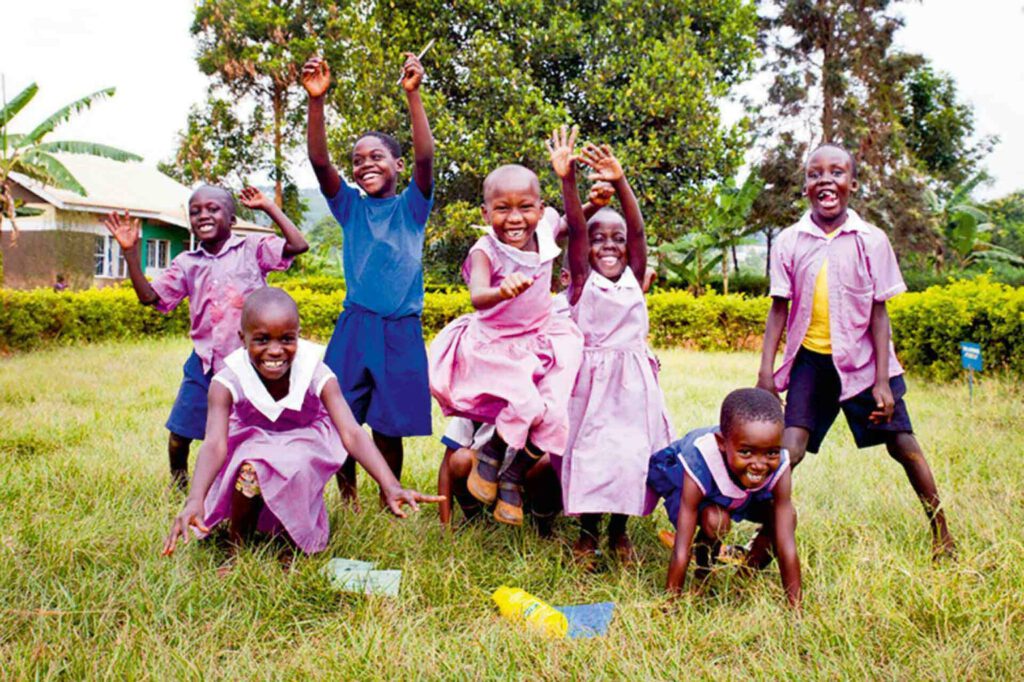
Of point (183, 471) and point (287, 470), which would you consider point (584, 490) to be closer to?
point (287, 470)

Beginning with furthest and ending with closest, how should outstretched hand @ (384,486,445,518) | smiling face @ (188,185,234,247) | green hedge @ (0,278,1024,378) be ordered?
green hedge @ (0,278,1024,378) → smiling face @ (188,185,234,247) → outstretched hand @ (384,486,445,518)

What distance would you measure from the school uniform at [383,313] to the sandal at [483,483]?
527mm

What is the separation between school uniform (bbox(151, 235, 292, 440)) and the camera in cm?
425

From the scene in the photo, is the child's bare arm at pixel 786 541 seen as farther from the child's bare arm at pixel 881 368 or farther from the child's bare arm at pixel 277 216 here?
the child's bare arm at pixel 277 216

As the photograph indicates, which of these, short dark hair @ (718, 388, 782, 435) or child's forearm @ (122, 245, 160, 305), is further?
child's forearm @ (122, 245, 160, 305)

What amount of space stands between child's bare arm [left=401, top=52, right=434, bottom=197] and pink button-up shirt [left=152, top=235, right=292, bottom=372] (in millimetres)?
874

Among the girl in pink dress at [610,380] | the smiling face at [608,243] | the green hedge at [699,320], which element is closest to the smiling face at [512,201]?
the girl in pink dress at [610,380]

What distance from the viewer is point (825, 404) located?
3768 millimetres

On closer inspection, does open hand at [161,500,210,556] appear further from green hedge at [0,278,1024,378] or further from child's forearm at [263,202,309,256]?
green hedge at [0,278,1024,378]

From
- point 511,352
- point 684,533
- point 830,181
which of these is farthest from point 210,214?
point 830,181

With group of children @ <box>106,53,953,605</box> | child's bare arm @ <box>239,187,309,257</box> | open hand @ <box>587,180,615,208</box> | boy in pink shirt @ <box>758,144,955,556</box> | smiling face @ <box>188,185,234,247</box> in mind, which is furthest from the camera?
smiling face @ <box>188,185,234,247</box>

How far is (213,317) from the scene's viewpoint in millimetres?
4270

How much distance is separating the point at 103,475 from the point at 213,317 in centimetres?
104

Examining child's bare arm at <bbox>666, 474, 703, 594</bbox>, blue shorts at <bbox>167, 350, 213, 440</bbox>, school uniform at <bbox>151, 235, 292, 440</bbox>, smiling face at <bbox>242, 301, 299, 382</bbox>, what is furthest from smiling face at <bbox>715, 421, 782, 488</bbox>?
blue shorts at <bbox>167, 350, 213, 440</bbox>
